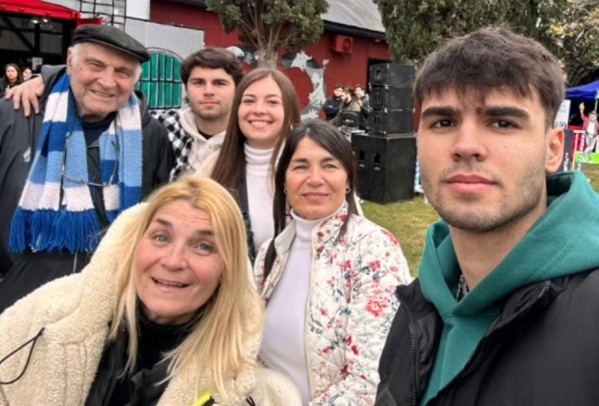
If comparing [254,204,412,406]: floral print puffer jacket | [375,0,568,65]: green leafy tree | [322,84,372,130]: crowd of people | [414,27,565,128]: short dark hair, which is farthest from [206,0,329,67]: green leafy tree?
[414,27,565,128]: short dark hair

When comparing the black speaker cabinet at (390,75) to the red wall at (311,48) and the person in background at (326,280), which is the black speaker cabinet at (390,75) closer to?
the red wall at (311,48)

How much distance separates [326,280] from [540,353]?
3.66ft

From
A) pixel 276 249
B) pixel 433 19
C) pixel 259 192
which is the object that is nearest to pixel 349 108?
pixel 433 19

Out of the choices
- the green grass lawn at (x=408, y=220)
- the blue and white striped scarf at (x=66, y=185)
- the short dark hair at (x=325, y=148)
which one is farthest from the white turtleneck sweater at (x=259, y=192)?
the green grass lawn at (x=408, y=220)

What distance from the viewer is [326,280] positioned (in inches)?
85.4

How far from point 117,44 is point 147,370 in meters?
1.53

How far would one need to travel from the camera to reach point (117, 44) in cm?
275

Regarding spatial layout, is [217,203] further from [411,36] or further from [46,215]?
[411,36]

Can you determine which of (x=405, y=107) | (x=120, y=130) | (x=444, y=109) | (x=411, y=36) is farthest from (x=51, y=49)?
(x=444, y=109)

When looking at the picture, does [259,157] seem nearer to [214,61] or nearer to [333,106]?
[214,61]

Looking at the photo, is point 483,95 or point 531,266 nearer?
point 531,266

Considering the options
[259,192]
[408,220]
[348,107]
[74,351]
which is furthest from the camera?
[348,107]

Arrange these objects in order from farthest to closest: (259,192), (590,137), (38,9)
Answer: (590,137) → (38,9) → (259,192)

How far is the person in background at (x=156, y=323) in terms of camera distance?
73.5 inches
